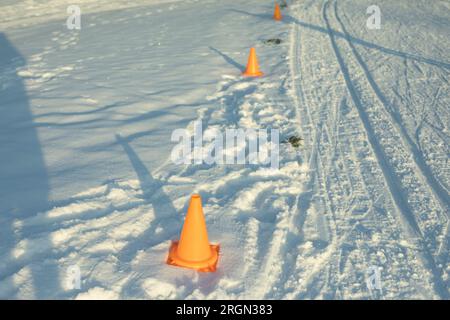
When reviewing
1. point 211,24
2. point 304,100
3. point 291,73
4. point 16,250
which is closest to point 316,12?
point 211,24

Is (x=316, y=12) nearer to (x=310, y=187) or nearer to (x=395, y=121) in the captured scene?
(x=395, y=121)

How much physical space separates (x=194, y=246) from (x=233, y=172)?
1.40 metres

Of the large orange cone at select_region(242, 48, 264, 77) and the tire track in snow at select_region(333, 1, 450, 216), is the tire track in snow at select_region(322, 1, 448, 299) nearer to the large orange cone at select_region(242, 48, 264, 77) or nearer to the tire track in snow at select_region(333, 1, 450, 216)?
the tire track in snow at select_region(333, 1, 450, 216)

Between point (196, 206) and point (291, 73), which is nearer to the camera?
point (196, 206)

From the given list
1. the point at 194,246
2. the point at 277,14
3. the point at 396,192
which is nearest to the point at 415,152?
the point at 396,192

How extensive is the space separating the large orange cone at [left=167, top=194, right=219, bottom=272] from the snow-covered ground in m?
0.07

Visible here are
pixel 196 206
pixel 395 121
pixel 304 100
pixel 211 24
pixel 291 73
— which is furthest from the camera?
pixel 211 24

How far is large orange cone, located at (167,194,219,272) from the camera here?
339 cm

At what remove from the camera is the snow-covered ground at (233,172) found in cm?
333

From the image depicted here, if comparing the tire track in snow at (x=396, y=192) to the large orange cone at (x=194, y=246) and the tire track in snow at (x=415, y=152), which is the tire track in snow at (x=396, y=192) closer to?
the tire track in snow at (x=415, y=152)

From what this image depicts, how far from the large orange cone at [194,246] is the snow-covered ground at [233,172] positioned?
0.07 metres

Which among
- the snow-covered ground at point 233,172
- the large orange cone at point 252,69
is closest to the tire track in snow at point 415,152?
the snow-covered ground at point 233,172

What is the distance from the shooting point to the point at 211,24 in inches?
455

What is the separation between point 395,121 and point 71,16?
10.1 metres
